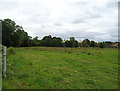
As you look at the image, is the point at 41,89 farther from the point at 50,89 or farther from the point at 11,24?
the point at 11,24

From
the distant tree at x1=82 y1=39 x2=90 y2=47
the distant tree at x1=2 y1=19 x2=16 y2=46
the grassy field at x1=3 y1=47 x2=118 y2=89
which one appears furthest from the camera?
the distant tree at x1=82 y1=39 x2=90 y2=47

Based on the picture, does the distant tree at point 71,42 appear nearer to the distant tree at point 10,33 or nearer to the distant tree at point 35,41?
the distant tree at point 35,41

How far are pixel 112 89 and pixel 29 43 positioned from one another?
196ft

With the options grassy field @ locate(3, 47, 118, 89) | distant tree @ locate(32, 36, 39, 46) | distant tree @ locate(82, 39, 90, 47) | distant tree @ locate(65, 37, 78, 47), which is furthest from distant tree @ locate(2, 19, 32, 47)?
grassy field @ locate(3, 47, 118, 89)

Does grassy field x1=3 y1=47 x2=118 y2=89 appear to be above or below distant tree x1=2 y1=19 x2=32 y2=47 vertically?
below

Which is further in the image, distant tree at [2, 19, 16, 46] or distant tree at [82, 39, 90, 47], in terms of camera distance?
distant tree at [82, 39, 90, 47]

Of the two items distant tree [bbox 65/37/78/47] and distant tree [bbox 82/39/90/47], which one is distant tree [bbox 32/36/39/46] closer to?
distant tree [bbox 65/37/78/47]

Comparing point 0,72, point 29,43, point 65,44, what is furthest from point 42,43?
point 0,72

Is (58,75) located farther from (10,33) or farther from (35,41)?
(35,41)

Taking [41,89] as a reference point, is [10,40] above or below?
above

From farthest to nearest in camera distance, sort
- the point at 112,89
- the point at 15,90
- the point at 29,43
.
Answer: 1. the point at 29,43
2. the point at 112,89
3. the point at 15,90

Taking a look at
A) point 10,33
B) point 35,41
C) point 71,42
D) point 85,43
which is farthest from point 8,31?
point 85,43

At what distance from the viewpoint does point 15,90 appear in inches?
148

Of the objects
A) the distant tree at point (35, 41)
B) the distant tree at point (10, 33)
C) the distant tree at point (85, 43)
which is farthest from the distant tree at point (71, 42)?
the distant tree at point (10, 33)
